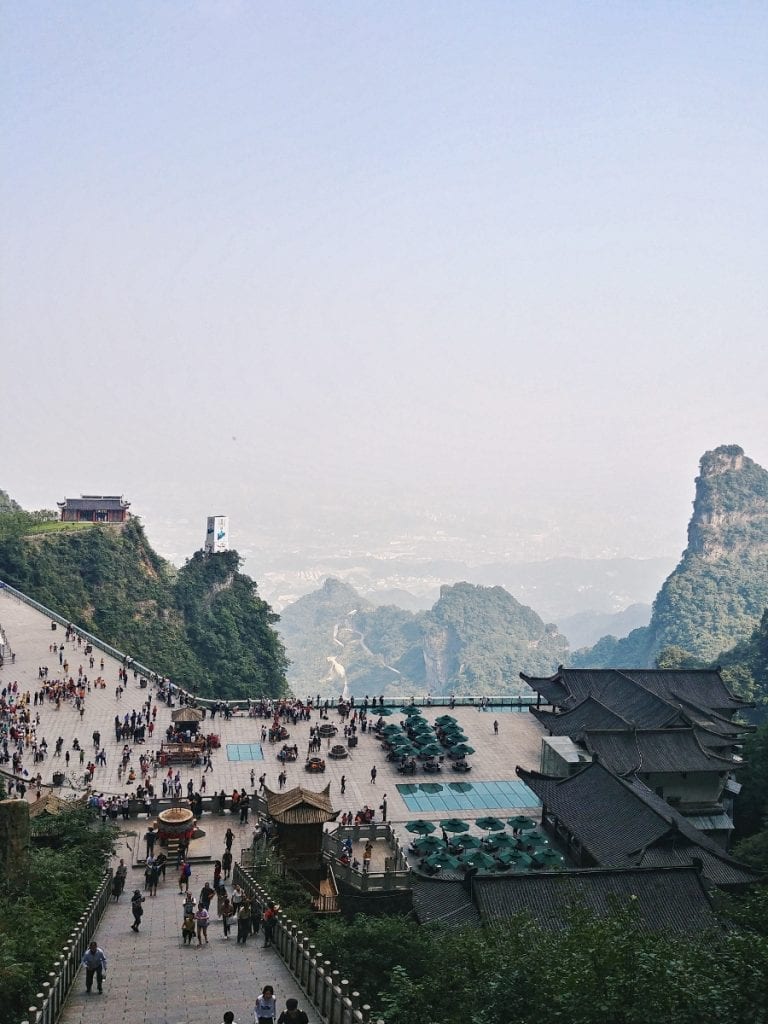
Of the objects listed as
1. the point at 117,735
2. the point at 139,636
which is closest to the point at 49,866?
the point at 117,735

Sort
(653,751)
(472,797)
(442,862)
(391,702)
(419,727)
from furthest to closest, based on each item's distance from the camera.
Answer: (391,702)
(419,727)
(472,797)
(653,751)
(442,862)

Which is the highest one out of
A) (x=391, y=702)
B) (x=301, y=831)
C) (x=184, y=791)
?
(x=391, y=702)

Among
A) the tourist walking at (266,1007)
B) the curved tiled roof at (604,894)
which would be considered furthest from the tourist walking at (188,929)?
the curved tiled roof at (604,894)

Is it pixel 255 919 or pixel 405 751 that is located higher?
pixel 405 751

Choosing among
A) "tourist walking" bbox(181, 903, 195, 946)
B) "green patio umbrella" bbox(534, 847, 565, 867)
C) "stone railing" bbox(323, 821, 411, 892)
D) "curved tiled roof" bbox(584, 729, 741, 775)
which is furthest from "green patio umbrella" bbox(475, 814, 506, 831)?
"tourist walking" bbox(181, 903, 195, 946)

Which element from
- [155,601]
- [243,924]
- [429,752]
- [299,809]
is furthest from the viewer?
[155,601]

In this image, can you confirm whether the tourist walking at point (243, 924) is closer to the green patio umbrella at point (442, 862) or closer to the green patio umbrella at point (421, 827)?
the green patio umbrella at point (442, 862)

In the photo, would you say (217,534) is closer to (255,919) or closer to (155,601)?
(155,601)

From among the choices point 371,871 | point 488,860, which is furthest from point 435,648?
point 371,871
